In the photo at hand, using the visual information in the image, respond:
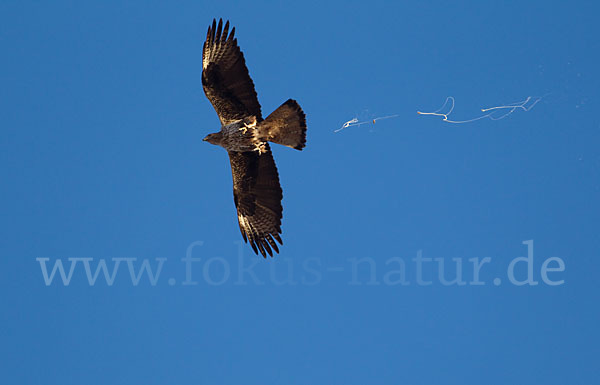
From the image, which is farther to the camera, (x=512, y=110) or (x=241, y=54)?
(x=241, y=54)

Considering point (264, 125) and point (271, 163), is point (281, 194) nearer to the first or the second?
point (271, 163)

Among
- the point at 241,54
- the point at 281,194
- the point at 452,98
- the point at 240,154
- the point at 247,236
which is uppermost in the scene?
the point at 241,54

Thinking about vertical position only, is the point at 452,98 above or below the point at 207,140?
above

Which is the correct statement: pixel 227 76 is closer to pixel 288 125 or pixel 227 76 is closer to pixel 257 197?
pixel 288 125

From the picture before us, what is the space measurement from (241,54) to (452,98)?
2.72 metres

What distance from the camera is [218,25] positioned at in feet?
23.3

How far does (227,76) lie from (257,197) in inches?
69.3

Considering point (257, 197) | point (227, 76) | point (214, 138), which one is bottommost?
point (257, 197)

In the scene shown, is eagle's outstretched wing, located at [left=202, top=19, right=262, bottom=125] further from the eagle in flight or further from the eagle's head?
the eagle's head

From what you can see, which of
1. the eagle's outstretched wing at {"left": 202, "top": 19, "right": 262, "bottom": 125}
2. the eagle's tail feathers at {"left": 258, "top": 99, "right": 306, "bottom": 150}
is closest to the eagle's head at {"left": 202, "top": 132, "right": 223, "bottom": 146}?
the eagle's outstretched wing at {"left": 202, "top": 19, "right": 262, "bottom": 125}

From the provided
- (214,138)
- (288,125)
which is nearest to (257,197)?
(214,138)

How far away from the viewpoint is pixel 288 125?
22.5 ft

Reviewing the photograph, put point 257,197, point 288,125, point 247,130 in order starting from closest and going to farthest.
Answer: point 288,125 → point 247,130 → point 257,197

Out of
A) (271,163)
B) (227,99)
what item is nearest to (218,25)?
(227,99)
